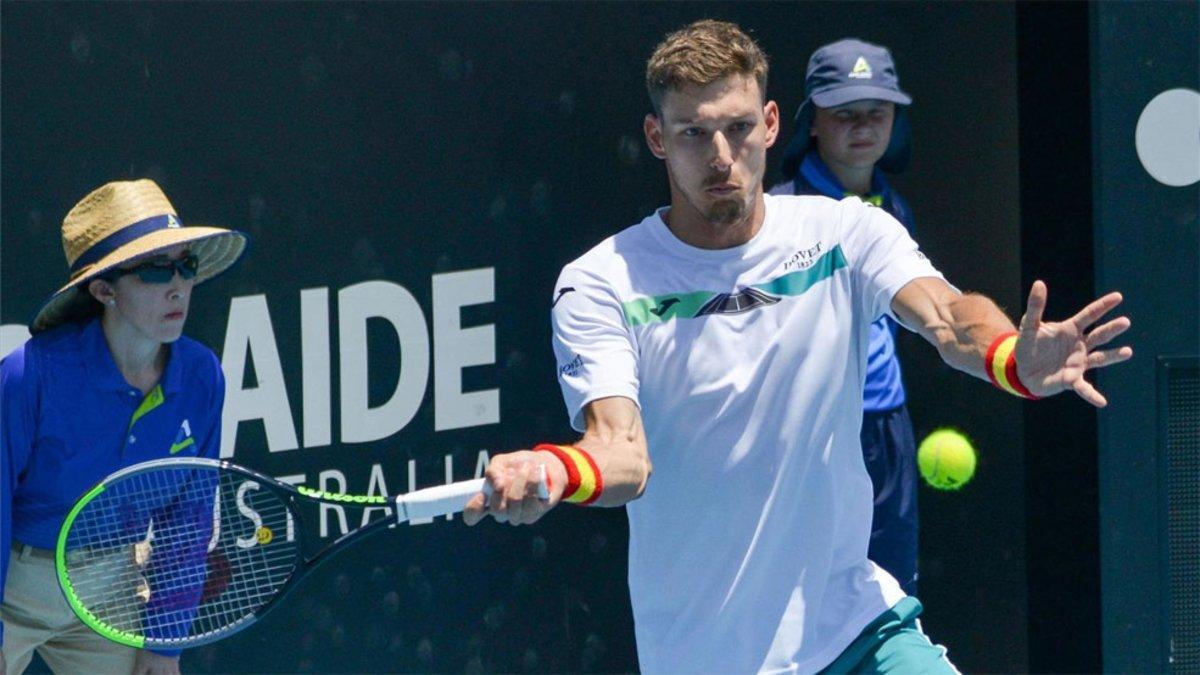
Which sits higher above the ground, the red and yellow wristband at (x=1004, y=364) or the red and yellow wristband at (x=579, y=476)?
the red and yellow wristband at (x=1004, y=364)

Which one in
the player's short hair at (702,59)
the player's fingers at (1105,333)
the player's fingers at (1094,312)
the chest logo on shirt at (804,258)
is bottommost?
the player's fingers at (1105,333)

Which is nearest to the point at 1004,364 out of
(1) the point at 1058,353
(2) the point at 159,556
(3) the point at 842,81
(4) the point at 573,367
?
(1) the point at 1058,353

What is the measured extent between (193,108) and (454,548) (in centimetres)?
125

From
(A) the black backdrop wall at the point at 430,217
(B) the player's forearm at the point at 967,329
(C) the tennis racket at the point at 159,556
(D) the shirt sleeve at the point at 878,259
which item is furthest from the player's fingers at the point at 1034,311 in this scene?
(A) the black backdrop wall at the point at 430,217

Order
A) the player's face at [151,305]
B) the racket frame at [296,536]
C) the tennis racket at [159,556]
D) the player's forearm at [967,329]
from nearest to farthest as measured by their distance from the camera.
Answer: the player's forearm at [967,329] → the racket frame at [296,536] → the tennis racket at [159,556] → the player's face at [151,305]

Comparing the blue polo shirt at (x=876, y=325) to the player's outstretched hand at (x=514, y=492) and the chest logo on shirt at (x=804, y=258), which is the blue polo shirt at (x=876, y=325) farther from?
the player's outstretched hand at (x=514, y=492)

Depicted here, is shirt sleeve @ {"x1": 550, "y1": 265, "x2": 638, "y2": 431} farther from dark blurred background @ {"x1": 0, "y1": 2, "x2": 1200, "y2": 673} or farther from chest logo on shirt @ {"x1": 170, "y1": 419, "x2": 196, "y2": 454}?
dark blurred background @ {"x1": 0, "y1": 2, "x2": 1200, "y2": 673}

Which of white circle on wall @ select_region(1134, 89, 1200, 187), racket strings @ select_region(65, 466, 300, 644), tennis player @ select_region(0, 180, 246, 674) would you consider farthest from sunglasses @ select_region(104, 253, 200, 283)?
white circle on wall @ select_region(1134, 89, 1200, 187)

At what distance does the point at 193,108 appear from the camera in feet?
14.8

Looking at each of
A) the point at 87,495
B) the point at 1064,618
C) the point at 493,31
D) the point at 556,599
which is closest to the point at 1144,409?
the point at 1064,618

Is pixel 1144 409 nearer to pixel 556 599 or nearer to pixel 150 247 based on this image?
pixel 556 599

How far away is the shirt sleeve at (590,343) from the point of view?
10.2 feet

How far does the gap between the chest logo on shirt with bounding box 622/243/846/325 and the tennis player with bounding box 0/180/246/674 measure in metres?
1.09

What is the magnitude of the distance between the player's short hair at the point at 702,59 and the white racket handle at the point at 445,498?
2.64ft
